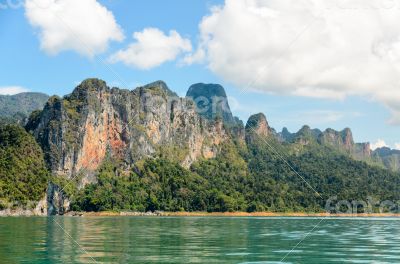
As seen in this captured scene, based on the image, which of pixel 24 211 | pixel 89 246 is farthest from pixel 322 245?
pixel 24 211

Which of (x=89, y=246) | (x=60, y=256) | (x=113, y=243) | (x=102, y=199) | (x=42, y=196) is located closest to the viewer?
(x=60, y=256)

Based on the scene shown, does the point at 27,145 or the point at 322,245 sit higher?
the point at 27,145

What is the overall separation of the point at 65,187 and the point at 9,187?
35137mm

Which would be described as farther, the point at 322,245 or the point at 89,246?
the point at 322,245

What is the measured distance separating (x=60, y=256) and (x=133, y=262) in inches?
233

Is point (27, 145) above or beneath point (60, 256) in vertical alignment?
above

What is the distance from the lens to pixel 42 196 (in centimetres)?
17475

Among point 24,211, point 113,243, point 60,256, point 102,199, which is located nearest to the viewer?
point 60,256

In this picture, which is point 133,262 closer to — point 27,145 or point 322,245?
point 322,245

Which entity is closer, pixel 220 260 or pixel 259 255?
pixel 220 260

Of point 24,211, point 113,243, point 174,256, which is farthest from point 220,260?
point 24,211

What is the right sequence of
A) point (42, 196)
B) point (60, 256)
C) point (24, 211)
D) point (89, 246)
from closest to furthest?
point (60, 256)
point (89, 246)
point (24, 211)
point (42, 196)

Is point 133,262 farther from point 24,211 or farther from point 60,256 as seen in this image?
point 24,211

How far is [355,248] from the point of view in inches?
1709
